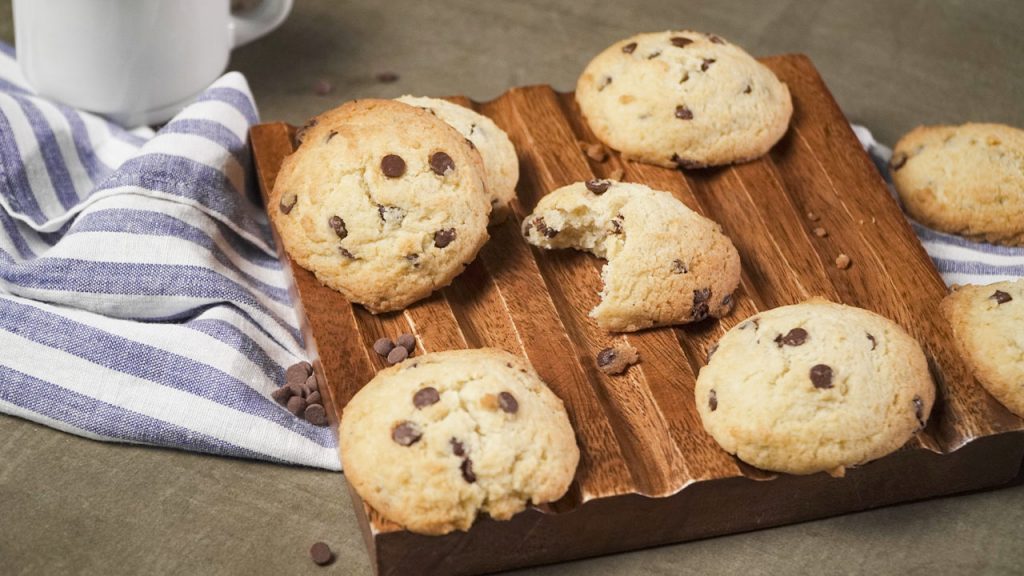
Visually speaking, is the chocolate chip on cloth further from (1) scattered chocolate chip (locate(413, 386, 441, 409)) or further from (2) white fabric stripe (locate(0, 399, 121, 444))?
(2) white fabric stripe (locate(0, 399, 121, 444))

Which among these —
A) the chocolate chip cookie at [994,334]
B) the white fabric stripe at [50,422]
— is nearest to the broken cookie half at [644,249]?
the chocolate chip cookie at [994,334]

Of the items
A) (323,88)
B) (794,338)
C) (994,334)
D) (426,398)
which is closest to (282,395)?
(426,398)

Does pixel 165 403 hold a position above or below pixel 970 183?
below

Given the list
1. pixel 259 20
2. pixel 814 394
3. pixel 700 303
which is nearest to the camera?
pixel 814 394

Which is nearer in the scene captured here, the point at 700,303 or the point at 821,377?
the point at 821,377

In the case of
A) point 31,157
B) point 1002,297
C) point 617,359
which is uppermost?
point 1002,297

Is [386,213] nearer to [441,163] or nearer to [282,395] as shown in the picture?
[441,163]

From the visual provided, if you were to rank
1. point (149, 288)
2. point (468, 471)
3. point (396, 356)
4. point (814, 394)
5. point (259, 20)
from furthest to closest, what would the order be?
1. point (259, 20)
2. point (149, 288)
3. point (396, 356)
4. point (814, 394)
5. point (468, 471)

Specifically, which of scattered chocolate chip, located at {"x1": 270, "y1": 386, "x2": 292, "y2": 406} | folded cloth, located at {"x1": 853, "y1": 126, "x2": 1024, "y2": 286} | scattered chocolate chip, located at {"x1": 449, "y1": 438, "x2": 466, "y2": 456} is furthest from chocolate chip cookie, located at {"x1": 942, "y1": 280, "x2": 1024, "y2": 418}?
scattered chocolate chip, located at {"x1": 270, "y1": 386, "x2": 292, "y2": 406}

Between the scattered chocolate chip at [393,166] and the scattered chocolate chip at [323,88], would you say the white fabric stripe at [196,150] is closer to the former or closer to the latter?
the scattered chocolate chip at [393,166]
